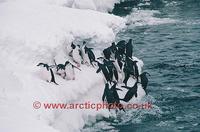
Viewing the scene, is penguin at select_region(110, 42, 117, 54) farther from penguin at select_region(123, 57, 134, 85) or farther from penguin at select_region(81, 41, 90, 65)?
penguin at select_region(81, 41, 90, 65)

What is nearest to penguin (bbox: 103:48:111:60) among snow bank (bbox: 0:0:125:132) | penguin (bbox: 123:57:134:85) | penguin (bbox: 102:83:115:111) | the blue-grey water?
snow bank (bbox: 0:0:125:132)

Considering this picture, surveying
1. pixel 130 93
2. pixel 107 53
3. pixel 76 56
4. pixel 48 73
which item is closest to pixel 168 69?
pixel 107 53

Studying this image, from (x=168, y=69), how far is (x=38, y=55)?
20.0ft

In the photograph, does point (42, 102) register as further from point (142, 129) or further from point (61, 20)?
point (61, 20)

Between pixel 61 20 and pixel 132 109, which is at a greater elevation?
pixel 61 20

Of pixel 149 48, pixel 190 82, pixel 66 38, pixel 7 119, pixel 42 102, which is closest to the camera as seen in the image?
pixel 7 119

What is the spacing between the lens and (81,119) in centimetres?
1197

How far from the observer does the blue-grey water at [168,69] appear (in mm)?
12281

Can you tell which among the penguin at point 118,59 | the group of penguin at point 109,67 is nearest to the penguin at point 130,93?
the group of penguin at point 109,67

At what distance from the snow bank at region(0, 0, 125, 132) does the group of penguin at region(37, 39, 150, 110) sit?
0.28m

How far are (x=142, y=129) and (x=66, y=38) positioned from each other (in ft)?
13.6

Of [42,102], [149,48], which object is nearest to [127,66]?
[42,102]

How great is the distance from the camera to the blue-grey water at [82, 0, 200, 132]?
12281 millimetres

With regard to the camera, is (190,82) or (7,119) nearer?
(7,119)
